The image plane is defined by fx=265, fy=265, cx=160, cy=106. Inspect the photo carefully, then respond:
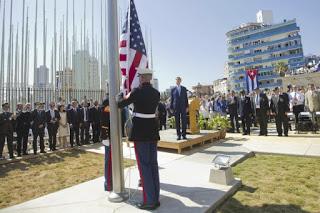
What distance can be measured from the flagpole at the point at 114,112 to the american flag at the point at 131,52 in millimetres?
335

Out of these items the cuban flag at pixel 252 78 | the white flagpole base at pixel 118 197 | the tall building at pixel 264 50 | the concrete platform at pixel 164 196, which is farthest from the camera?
the tall building at pixel 264 50

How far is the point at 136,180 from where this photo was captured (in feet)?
17.6

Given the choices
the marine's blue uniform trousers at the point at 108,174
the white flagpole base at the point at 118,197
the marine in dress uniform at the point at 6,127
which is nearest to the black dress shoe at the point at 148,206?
the white flagpole base at the point at 118,197

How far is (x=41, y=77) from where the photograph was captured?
55.6ft

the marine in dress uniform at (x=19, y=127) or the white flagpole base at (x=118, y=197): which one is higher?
the marine in dress uniform at (x=19, y=127)

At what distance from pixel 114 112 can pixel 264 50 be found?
92.4 m

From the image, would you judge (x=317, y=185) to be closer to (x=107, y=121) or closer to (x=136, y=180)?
(x=136, y=180)

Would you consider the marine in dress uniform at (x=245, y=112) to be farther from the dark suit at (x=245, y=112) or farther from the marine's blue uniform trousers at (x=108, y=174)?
the marine's blue uniform trousers at (x=108, y=174)

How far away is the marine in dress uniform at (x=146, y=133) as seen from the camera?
388 centimetres

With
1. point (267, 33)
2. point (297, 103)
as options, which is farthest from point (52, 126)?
point (267, 33)

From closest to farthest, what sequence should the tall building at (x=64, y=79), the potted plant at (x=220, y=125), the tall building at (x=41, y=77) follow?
1. the potted plant at (x=220, y=125)
2. the tall building at (x=41, y=77)
3. the tall building at (x=64, y=79)

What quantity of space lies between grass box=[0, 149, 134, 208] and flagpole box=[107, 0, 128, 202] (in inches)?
76.3

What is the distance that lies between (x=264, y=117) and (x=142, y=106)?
29.2 ft

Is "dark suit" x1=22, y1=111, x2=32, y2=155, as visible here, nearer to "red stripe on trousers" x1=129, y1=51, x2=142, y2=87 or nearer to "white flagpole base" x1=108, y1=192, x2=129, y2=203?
"red stripe on trousers" x1=129, y1=51, x2=142, y2=87
